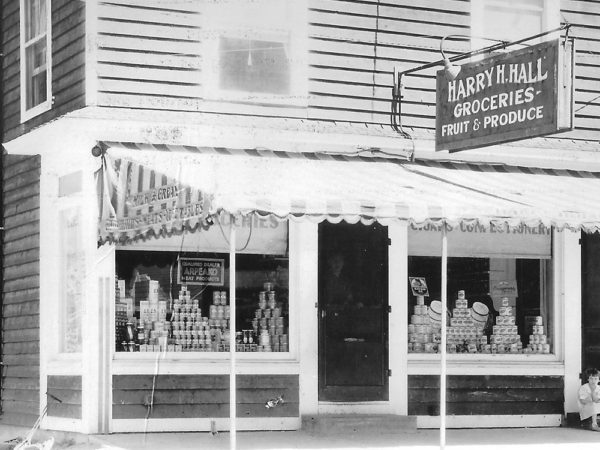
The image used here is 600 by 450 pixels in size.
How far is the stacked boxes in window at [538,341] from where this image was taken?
14.4 meters

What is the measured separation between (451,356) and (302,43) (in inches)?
166

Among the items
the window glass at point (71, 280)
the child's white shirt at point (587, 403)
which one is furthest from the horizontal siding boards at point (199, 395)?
the child's white shirt at point (587, 403)

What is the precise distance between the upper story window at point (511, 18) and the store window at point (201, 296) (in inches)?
144

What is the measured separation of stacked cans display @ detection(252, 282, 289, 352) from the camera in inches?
524

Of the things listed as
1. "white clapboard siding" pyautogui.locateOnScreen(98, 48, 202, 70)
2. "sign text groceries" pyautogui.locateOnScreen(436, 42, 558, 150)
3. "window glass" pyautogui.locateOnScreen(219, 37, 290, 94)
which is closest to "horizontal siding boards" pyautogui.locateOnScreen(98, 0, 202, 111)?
"white clapboard siding" pyautogui.locateOnScreen(98, 48, 202, 70)

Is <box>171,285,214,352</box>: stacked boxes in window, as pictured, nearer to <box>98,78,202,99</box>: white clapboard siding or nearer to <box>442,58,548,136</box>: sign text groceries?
<box>98,78,202,99</box>: white clapboard siding

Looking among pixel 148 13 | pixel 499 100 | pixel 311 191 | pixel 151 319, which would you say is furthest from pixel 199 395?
pixel 499 100

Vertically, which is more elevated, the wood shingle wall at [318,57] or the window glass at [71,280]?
the wood shingle wall at [318,57]

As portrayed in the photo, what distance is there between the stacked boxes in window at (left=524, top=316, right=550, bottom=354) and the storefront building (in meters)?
0.03

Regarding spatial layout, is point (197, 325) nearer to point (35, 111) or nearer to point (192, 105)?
point (192, 105)

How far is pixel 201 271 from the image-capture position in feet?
43.3

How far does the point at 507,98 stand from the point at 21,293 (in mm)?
6644

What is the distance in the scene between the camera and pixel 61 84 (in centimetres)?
1333

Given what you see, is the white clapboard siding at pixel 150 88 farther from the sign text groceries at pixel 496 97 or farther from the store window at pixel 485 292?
the store window at pixel 485 292
